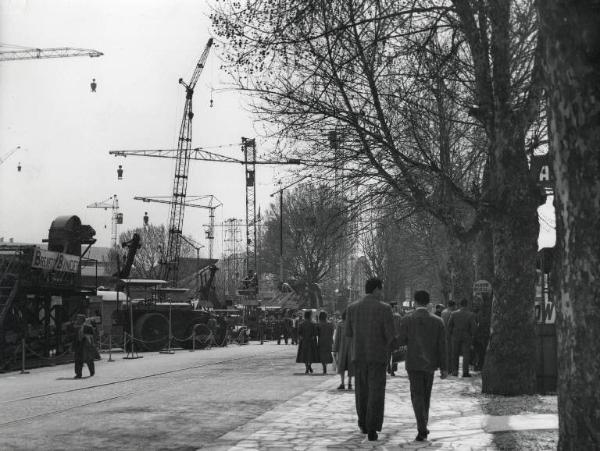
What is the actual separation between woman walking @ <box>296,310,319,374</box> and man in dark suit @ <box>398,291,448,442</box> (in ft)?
39.0

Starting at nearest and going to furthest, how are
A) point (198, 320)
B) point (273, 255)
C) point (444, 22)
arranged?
point (444, 22)
point (198, 320)
point (273, 255)

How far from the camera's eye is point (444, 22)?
1502 centimetres

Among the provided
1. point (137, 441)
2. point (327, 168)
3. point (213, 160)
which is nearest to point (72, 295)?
point (327, 168)

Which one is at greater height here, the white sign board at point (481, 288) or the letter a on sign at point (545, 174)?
the letter a on sign at point (545, 174)

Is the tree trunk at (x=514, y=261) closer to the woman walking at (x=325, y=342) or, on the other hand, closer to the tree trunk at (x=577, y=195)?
the woman walking at (x=325, y=342)

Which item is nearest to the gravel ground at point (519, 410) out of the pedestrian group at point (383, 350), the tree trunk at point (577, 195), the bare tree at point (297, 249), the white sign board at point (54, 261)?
the pedestrian group at point (383, 350)

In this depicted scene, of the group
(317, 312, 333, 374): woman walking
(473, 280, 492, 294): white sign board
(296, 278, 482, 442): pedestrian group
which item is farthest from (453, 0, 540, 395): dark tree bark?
(317, 312, 333, 374): woman walking

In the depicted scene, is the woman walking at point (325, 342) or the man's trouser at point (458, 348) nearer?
the man's trouser at point (458, 348)

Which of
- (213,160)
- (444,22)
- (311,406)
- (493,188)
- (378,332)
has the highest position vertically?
(213,160)

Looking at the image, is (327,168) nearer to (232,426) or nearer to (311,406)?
(311,406)

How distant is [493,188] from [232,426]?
601 cm

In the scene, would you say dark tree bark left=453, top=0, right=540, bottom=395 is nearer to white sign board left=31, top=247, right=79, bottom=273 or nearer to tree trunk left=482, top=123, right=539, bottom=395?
tree trunk left=482, top=123, right=539, bottom=395

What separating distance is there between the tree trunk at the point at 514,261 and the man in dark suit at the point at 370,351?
485 centimetres

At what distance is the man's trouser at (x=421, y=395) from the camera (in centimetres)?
897
